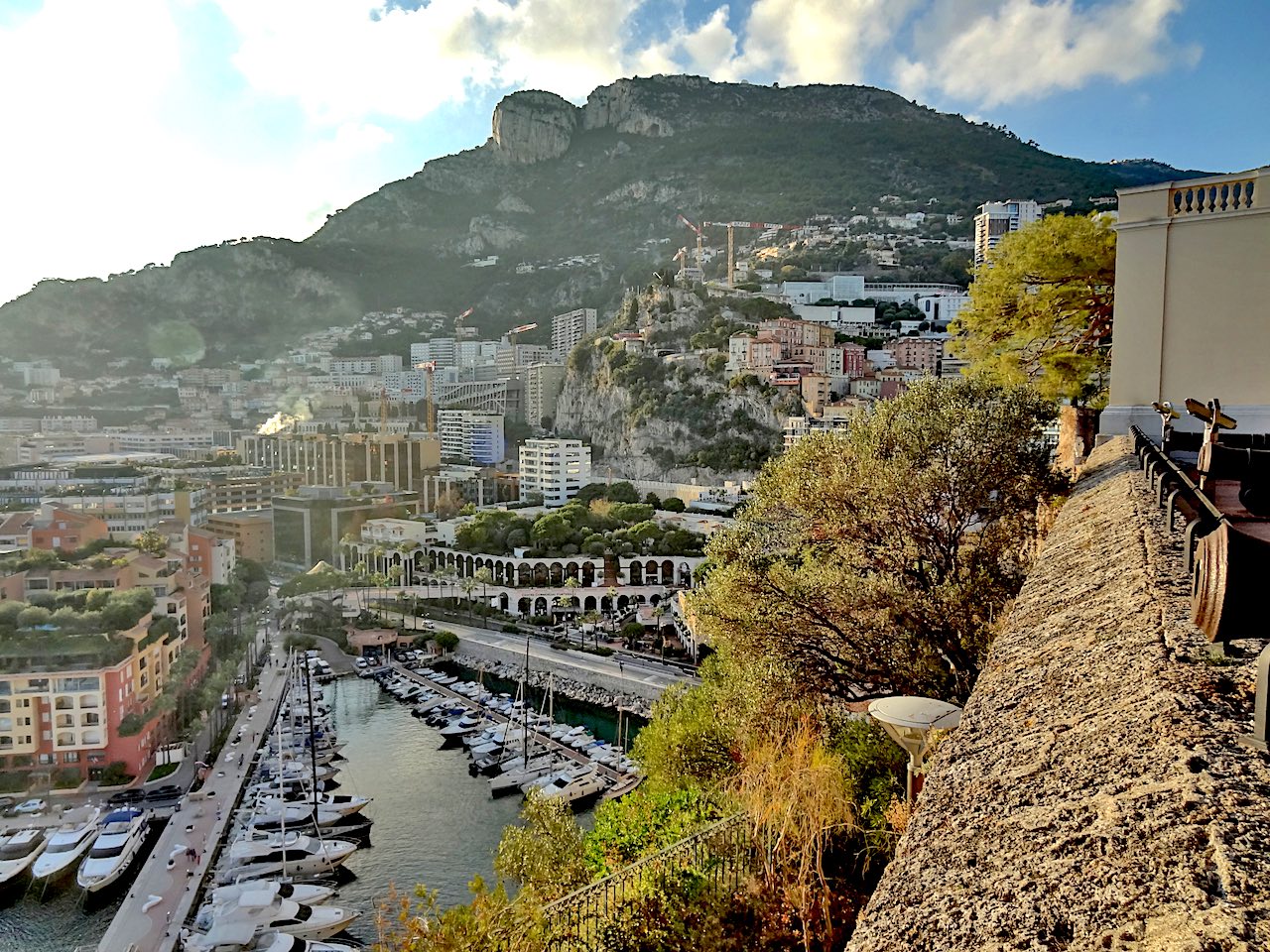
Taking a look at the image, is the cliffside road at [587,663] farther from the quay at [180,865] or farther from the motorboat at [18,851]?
the motorboat at [18,851]

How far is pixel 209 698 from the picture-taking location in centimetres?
1802

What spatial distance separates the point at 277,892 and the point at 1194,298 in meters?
11.9

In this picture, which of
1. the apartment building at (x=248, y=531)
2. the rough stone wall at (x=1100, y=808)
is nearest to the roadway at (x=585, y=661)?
the apartment building at (x=248, y=531)

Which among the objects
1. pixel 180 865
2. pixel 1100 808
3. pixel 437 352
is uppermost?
pixel 437 352

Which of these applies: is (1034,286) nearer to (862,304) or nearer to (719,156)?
(862,304)

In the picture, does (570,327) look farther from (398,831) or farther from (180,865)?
(180,865)

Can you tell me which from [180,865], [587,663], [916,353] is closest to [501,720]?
[587,663]

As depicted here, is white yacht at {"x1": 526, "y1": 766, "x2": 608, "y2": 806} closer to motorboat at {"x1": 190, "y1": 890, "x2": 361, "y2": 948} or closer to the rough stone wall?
motorboat at {"x1": 190, "y1": 890, "x2": 361, "y2": 948}

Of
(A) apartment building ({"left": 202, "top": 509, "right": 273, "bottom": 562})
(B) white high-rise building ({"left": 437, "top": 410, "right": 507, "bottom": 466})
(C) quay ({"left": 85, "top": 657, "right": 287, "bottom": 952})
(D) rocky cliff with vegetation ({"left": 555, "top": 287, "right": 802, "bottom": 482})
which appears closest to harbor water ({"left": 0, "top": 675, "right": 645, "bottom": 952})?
(C) quay ({"left": 85, "top": 657, "right": 287, "bottom": 952})

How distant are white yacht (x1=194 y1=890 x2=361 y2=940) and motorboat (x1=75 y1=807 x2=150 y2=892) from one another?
2.09 meters

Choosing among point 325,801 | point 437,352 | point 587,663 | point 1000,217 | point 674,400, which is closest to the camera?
point 325,801

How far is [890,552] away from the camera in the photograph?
500cm

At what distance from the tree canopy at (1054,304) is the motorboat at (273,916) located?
10.1 m

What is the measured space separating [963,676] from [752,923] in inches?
69.0
